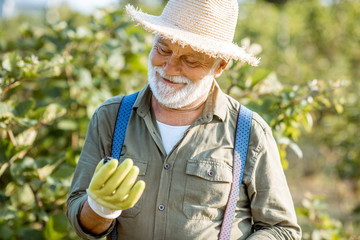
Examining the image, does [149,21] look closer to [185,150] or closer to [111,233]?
[185,150]

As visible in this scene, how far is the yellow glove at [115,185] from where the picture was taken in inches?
55.9

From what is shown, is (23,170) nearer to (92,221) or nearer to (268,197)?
(92,221)

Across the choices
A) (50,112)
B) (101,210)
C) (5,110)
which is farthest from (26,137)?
(101,210)

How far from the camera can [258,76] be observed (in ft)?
8.76

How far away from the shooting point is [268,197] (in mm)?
1744

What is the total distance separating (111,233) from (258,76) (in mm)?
1382

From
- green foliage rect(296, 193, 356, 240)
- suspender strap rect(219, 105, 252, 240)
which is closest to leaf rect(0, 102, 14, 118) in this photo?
suspender strap rect(219, 105, 252, 240)

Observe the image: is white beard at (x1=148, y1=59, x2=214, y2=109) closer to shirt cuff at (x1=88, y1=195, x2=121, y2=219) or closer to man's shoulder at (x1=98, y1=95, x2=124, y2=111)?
man's shoulder at (x1=98, y1=95, x2=124, y2=111)

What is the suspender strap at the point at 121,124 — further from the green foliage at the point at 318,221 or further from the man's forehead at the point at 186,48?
the green foliage at the point at 318,221

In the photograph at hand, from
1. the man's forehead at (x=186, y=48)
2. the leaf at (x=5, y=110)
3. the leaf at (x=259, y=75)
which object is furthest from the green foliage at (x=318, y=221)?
the leaf at (x=5, y=110)

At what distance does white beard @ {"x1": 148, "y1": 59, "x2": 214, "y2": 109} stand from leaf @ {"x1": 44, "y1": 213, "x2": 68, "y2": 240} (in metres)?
1.13

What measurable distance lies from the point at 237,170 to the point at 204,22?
2.06 ft

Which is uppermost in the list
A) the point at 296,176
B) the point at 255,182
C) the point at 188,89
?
the point at 188,89

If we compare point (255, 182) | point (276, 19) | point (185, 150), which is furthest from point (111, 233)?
point (276, 19)
